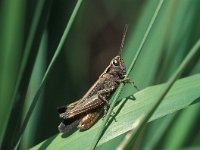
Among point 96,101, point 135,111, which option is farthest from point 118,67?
point 135,111

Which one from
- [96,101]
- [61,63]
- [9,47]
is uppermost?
[9,47]

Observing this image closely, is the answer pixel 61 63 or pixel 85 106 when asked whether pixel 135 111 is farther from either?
pixel 61 63

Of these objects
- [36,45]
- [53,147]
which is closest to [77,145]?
[53,147]

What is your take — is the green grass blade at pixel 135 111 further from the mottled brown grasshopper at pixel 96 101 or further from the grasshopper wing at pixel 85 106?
the grasshopper wing at pixel 85 106

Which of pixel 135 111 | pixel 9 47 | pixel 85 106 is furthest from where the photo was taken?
pixel 85 106

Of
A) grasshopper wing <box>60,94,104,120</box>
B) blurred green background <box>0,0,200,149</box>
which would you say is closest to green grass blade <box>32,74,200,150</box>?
blurred green background <box>0,0,200,149</box>

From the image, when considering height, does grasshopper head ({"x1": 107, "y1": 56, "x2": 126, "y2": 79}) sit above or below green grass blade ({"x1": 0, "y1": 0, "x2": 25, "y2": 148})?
below

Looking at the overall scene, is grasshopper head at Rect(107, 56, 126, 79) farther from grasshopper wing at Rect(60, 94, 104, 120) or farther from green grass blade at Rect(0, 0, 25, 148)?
green grass blade at Rect(0, 0, 25, 148)

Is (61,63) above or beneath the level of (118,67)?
above

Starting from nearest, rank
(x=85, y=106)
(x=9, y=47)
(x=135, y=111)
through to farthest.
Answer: (x=135, y=111), (x=9, y=47), (x=85, y=106)
